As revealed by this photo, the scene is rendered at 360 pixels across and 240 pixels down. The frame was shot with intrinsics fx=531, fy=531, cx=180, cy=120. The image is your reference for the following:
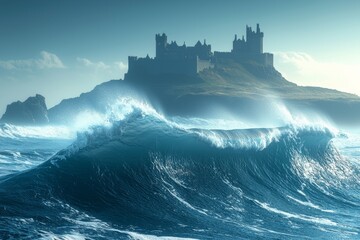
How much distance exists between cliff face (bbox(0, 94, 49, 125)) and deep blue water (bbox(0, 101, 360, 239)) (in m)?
86.0

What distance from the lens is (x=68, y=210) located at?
1742 centimetres

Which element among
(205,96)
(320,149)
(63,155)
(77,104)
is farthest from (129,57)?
(63,155)

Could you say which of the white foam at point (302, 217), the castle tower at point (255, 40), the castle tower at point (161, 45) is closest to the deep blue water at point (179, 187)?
the white foam at point (302, 217)

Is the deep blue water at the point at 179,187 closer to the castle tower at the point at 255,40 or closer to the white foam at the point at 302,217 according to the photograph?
the white foam at the point at 302,217

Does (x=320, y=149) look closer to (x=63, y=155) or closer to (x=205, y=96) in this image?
(x=63, y=155)

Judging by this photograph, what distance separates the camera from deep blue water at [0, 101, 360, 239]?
17.0m

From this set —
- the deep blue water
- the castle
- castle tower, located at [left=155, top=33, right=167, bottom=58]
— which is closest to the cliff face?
the castle

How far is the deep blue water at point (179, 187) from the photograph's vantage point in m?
17.0

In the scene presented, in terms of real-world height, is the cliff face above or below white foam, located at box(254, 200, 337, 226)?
above

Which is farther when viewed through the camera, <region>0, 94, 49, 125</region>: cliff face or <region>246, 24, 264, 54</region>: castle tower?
<region>246, 24, 264, 54</region>: castle tower

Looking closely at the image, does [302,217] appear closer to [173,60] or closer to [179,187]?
[179,187]

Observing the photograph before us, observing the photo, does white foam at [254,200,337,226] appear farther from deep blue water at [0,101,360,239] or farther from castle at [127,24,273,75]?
castle at [127,24,273,75]

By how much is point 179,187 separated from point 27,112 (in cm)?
10175

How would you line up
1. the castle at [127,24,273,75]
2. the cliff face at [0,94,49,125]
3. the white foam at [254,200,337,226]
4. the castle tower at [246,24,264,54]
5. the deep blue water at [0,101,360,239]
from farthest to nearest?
the castle tower at [246,24,264,54] → the castle at [127,24,273,75] → the cliff face at [0,94,49,125] → the white foam at [254,200,337,226] → the deep blue water at [0,101,360,239]
